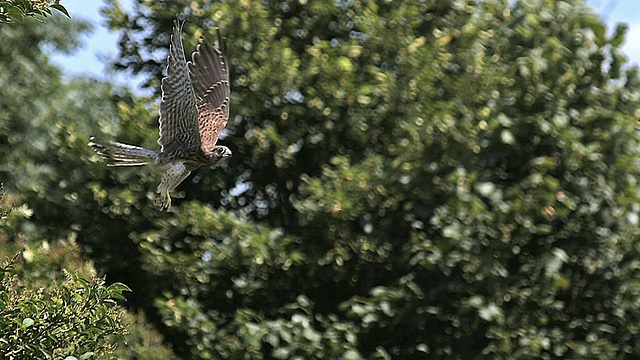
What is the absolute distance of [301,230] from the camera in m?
8.67

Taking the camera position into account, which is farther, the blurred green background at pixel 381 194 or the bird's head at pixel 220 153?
the blurred green background at pixel 381 194

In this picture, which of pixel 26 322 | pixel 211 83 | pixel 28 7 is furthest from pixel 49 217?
pixel 28 7

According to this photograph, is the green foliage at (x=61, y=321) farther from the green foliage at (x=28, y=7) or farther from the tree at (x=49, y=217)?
the green foliage at (x=28, y=7)

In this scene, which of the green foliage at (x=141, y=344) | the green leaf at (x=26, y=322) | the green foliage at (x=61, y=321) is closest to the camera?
the green leaf at (x=26, y=322)

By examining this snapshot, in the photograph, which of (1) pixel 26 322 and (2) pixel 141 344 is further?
(2) pixel 141 344

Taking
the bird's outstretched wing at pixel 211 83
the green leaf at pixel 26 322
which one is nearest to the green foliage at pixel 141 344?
the bird's outstretched wing at pixel 211 83

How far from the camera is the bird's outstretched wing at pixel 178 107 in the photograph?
4.87 m

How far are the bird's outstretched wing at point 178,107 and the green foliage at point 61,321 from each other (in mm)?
1073

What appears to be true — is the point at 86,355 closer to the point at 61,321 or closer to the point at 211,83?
the point at 61,321

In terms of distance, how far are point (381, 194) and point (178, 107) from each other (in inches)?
135

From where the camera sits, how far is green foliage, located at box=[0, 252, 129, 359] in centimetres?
408

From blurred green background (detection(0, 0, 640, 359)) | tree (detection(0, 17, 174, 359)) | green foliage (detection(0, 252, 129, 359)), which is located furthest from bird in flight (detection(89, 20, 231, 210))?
blurred green background (detection(0, 0, 640, 359))

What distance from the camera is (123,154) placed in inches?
209

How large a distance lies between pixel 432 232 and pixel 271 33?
220 centimetres
